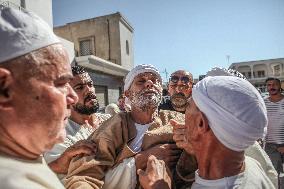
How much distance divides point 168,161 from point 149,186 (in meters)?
0.52

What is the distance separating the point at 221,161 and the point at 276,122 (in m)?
5.23

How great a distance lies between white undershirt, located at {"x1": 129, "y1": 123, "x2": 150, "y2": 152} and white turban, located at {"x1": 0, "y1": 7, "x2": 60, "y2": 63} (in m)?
1.70

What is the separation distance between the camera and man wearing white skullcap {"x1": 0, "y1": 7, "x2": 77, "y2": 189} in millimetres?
1116

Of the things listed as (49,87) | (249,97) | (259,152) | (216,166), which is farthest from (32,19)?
(259,152)

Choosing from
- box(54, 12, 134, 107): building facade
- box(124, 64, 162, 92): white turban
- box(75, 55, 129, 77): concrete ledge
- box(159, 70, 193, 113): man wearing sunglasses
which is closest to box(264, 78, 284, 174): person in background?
box(159, 70, 193, 113): man wearing sunglasses

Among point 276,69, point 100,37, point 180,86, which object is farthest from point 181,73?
point 276,69

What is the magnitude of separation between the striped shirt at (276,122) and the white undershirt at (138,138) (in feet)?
14.3

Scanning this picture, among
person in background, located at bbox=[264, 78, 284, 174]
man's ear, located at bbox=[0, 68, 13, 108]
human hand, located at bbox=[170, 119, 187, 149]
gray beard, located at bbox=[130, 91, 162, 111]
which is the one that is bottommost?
person in background, located at bbox=[264, 78, 284, 174]

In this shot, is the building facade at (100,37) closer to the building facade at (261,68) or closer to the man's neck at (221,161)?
the man's neck at (221,161)

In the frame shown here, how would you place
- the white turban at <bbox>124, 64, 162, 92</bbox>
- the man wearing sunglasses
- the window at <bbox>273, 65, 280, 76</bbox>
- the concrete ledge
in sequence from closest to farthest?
the white turban at <bbox>124, 64, 162, 92</bbox>, the man wearing sunglasses, the concrete ledge, the window at <bbox>273, 65, 280, 76</bbox>

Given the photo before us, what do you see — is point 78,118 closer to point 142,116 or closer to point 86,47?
point 142,116

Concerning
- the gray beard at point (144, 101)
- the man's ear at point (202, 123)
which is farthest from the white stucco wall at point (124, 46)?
the man's ear at point (202, 123)

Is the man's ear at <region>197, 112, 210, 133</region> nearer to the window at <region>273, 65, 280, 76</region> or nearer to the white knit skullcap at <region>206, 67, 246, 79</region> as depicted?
the white knit skullcap at <region>206, 67, 246, 79</region>

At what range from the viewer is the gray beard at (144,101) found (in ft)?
10.1
